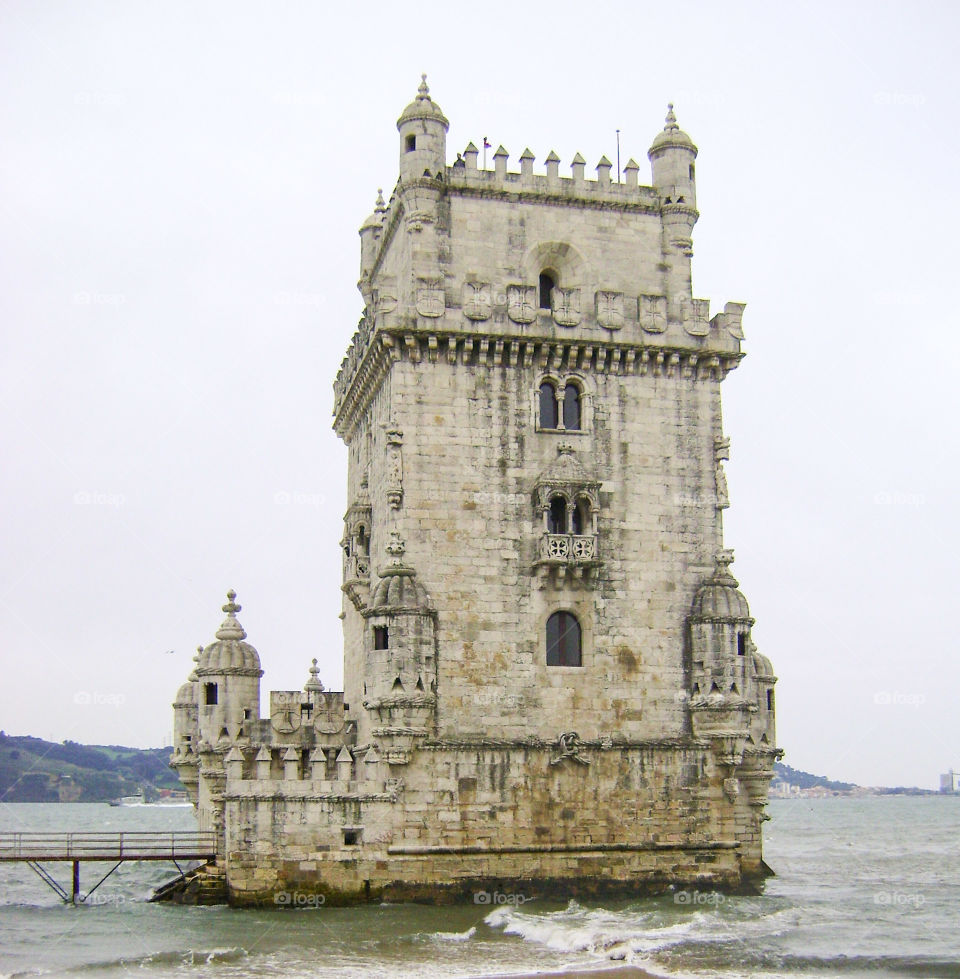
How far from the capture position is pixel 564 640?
121 feet

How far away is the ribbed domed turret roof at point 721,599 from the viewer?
37.0 m

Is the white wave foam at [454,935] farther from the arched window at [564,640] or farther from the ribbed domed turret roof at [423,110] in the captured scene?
the ribbed domed turret roof at [423,110]

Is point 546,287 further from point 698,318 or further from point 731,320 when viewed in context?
point 731,320

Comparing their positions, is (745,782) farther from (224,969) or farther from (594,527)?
(224,969)

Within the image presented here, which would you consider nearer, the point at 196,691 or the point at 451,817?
the point at 451,817

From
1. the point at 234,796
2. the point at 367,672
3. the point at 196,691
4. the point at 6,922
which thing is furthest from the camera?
the point at 196,691

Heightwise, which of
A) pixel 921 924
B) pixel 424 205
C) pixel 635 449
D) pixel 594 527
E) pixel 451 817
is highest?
pixel 424 205

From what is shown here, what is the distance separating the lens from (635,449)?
124 ft

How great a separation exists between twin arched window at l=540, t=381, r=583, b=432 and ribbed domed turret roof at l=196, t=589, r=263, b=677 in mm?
11859

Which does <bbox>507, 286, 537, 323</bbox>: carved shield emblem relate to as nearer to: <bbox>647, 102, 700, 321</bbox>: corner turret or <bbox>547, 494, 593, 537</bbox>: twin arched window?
<bbox>647, 102, 700, 321</bbox>: corner turret

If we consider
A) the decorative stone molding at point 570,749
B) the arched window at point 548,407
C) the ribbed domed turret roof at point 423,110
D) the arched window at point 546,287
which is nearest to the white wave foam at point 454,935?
the decorative stone molding at point 570,749

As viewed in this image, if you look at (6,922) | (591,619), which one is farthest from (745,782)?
(6,922)

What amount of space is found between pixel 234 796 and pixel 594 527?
1164 centimetres

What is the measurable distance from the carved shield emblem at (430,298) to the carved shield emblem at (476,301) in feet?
2.19
